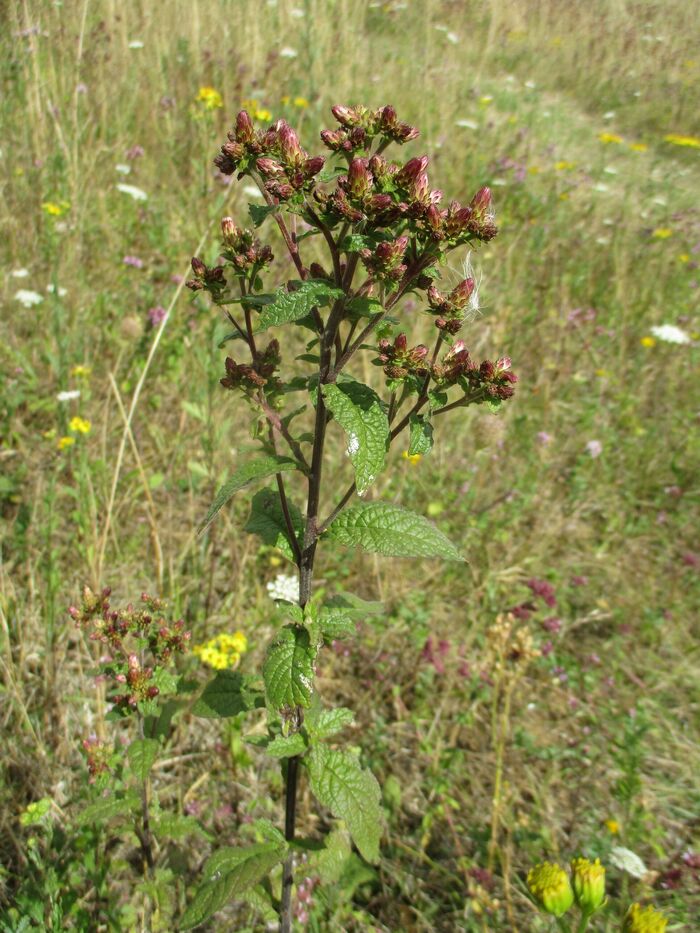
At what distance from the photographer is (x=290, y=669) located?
133 centimetres

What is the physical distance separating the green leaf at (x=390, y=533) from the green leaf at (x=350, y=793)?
54 centimetres

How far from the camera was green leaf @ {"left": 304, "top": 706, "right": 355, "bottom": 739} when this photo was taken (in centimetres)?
153

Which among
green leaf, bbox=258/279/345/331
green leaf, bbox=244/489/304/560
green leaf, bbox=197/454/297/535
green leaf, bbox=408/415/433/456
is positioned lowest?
green leaf, bbox=244/489/304/560

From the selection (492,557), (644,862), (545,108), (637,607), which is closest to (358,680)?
(492,557)

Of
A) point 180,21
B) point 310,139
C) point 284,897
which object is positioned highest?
point 180,21

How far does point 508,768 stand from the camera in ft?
8.06

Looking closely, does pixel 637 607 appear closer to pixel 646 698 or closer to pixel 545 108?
pixel 646 698

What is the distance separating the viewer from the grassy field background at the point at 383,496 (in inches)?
86.3

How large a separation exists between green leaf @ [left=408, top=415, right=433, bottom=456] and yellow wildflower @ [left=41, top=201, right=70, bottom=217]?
10.7 ft

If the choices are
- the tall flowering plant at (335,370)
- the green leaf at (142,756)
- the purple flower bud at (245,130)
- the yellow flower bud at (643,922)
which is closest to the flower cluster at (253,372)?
the tall flowering plant at (335,370)

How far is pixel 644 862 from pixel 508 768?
51 cm

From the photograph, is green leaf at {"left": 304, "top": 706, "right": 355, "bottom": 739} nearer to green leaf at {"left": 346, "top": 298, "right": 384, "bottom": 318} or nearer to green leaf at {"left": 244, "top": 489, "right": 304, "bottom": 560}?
green leaf at {"left": 244, "top": 489, "right": 304, "bottom": 560}

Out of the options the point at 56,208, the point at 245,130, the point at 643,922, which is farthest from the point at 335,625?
the point at 56,208

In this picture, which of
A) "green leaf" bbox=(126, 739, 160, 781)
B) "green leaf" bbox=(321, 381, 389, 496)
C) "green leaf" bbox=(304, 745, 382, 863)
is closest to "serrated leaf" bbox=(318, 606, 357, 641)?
"green leaf" bbox=(304, 745, 382, 863)
